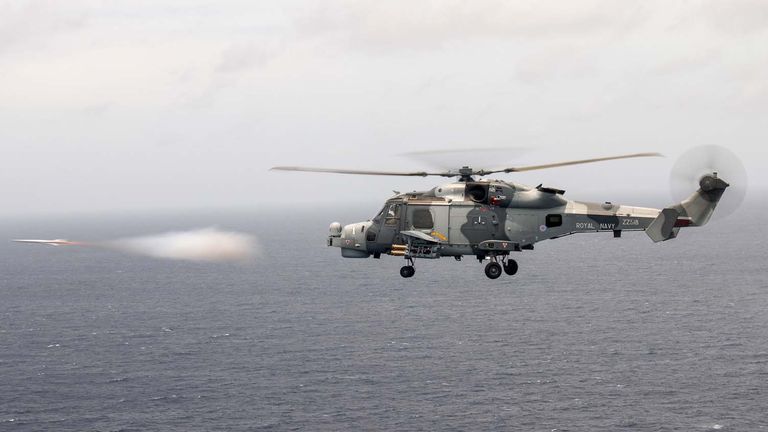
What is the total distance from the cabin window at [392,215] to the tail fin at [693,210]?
1435cm

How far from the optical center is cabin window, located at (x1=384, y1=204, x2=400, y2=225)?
163 ft

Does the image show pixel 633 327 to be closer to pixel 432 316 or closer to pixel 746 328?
pixel 746 328

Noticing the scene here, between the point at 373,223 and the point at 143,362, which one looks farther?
the point at 143,362

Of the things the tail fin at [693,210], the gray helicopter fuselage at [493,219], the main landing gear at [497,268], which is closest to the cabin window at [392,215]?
the gray helicopter fuselage at [493,219]

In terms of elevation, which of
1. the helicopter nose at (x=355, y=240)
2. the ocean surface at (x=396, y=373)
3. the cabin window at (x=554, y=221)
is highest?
the cabin window at (x=554, y=221)

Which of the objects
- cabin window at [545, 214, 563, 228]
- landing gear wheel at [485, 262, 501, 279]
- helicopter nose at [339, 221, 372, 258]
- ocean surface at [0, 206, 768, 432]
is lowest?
ocean surface at [0, 206, 768, 432]

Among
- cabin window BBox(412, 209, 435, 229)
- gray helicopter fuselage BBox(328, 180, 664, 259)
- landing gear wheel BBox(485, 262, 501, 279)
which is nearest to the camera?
landing gear wheel BBox(485, 262, 501, 279)

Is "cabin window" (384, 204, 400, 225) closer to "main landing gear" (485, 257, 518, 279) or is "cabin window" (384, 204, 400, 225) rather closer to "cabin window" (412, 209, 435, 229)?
"cabin window" (412, 209, 435, 229)

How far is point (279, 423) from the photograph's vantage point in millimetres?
132000

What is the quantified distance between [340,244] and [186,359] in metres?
118

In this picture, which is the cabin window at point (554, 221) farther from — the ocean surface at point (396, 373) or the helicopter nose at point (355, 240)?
the ocean surface at point (396, 373)

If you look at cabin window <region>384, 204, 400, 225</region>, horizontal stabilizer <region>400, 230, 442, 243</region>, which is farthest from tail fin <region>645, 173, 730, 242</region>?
cabin window <region>384, 204, 400, 225</region>

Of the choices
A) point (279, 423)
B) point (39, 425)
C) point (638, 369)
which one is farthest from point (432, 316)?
point (39, 425)

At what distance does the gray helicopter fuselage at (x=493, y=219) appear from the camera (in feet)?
155
